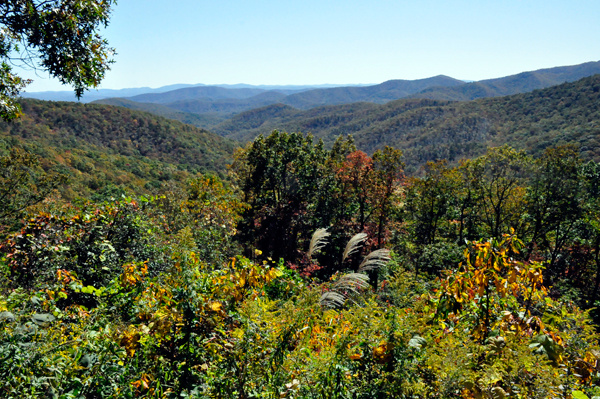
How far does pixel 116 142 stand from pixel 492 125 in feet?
329

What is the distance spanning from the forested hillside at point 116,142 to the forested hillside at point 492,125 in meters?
44.5

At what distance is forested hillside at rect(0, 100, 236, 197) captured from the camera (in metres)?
43.3

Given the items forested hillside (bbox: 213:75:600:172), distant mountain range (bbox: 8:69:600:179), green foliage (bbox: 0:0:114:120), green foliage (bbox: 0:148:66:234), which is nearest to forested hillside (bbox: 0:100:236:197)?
distant mountain range (bbox: 8:69:600:179)

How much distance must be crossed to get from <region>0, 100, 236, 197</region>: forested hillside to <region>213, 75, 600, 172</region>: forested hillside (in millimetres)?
44520

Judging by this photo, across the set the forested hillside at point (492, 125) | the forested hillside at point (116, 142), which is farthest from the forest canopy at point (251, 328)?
the forested hillside at point (492, 125)

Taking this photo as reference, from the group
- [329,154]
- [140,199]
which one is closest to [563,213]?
[329,154]

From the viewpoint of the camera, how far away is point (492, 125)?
9219cm

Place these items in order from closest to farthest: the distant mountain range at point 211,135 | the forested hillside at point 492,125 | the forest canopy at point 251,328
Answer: the forest canopy at point 251,328
the distant mountain range at point 211,135
the forested hillside at point 492,125

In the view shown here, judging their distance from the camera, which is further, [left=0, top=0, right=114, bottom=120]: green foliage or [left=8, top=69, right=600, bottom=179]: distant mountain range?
[left=8, top=69, right=600, bottom=179]: distant mountain range

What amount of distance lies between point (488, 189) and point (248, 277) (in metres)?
15.5

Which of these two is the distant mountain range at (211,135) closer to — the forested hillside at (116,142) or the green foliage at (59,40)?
the forested hillside at (116,142)

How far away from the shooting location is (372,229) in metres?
12.9

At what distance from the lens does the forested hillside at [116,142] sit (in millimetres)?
43281

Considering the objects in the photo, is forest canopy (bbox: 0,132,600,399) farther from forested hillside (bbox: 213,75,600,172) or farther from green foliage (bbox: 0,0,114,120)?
forested hillside (bbox: 213,75,600,172)
